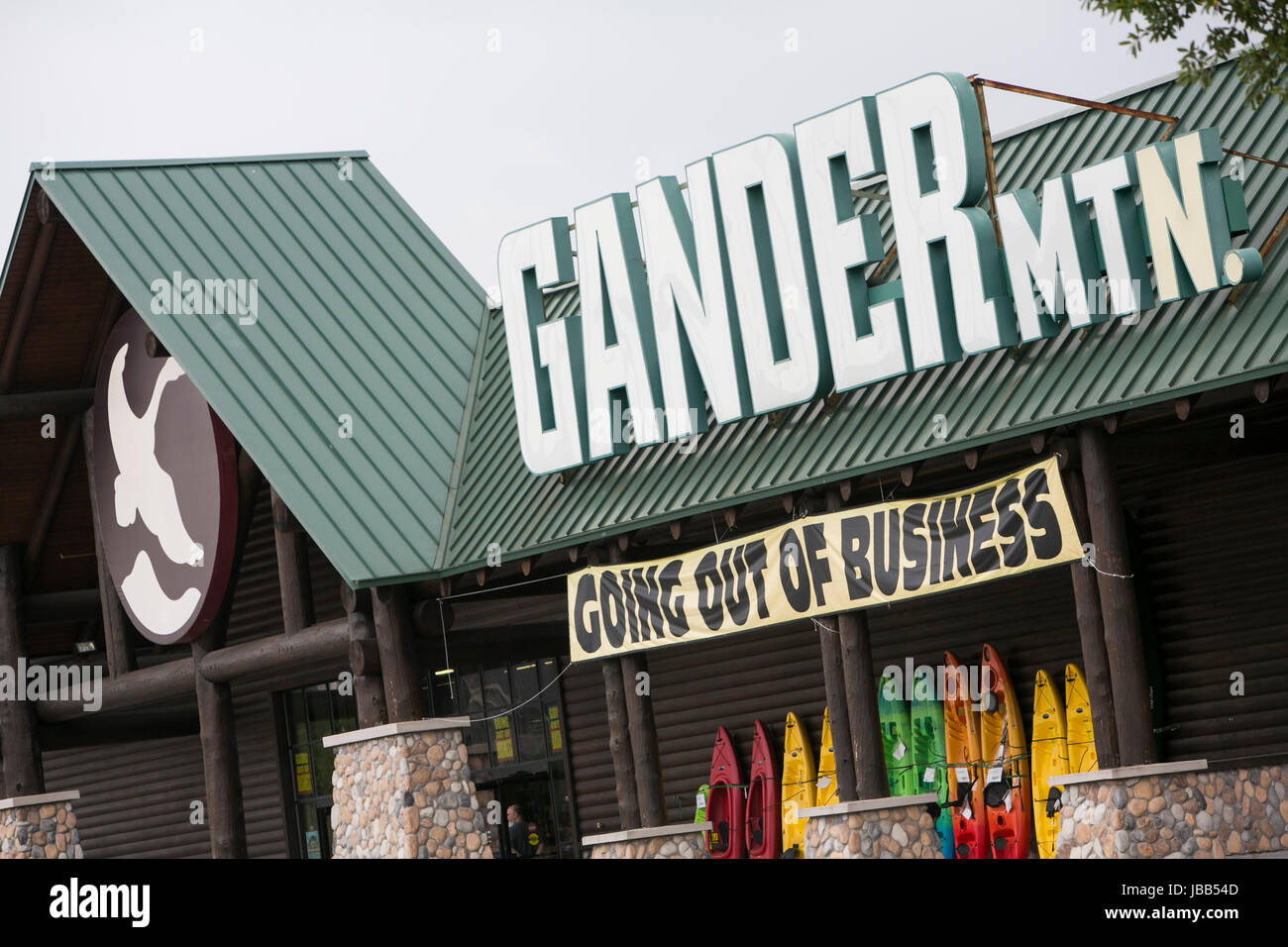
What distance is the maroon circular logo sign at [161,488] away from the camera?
18.1 meters

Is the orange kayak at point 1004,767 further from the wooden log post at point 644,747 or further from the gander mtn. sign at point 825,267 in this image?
the gander mtn. sign at point 825,267

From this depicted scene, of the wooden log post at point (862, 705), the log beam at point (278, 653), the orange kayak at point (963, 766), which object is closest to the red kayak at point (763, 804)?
the orange kayak at point (963, 766)

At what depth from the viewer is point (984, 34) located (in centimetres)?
5038

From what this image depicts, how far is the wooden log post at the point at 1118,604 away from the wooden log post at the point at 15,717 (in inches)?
531

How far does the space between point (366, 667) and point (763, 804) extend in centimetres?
447

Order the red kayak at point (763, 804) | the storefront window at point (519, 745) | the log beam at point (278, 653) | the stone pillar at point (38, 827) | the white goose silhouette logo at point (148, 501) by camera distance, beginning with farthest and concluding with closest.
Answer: the storefront window at point (519, 745), the stone pillar at point (38, 827), the white goose silhouette logo at point (148, 501), the red kayak at point (763, 804), the log beam at point (278, 653)

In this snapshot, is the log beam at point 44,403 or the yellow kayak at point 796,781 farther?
the log beam at point 44,403

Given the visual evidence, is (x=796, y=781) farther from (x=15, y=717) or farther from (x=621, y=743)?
(x=15, y=717)

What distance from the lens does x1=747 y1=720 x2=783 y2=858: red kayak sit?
17312mm

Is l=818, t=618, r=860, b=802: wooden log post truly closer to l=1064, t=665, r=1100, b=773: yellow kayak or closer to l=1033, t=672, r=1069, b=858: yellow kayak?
l=1033, t=672, r=1069, b=858: yellow kayak

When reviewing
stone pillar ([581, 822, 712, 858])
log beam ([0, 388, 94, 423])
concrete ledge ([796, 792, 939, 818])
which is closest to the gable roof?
log beam ([0, 388, 94, 423])
